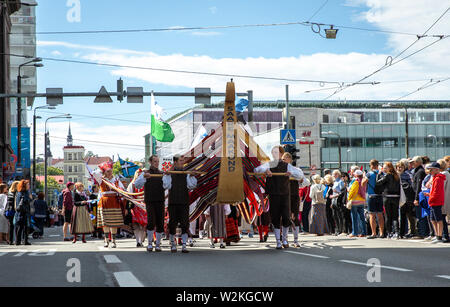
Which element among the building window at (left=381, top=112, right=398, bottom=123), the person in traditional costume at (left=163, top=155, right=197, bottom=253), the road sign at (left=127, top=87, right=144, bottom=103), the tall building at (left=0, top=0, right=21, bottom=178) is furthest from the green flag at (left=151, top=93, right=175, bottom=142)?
the building window at (left=381, top=112, right=398, bottom=123)

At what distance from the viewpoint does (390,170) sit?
18.7m

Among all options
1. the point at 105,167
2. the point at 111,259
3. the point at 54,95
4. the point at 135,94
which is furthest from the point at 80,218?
the point at 111,259

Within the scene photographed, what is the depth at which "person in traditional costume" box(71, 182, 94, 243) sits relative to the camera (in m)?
21.1

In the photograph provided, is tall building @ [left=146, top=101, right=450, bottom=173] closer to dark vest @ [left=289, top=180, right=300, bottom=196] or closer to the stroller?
the stroller

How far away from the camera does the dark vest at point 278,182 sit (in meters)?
15.2

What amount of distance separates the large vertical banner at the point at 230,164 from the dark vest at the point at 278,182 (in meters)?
0.58

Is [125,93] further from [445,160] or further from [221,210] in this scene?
[445,160]

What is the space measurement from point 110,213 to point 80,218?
3.99m

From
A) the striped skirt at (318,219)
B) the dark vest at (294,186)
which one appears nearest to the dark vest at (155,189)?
the dark vest at (294,186)

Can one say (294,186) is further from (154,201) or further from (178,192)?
(154,201)

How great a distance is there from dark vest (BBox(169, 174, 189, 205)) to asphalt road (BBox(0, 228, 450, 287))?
1509 mm

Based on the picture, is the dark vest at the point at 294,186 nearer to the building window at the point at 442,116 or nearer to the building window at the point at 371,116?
the building window at the point at 371,116

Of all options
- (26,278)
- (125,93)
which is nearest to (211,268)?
(26,278)

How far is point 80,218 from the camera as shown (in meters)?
21.3
